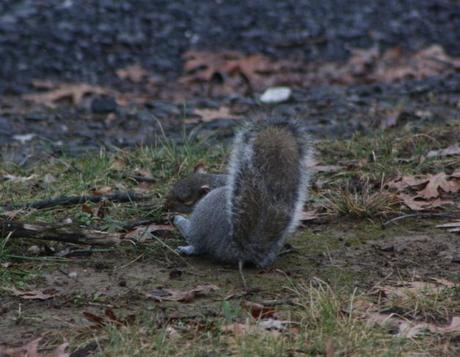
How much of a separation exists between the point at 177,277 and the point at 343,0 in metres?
8.39

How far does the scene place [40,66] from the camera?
32.5 feet

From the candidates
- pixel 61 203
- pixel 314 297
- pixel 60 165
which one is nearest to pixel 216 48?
pixel 60 165

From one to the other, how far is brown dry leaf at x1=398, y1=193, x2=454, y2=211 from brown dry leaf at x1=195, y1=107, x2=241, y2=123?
2831mm

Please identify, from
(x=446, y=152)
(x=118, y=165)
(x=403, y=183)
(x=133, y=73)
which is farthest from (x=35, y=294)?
(x=133, y=73)

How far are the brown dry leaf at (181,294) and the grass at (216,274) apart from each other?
0.13 feet

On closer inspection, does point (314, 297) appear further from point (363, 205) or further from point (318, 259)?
point (363, 205)

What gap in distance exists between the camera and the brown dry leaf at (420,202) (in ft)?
17.5

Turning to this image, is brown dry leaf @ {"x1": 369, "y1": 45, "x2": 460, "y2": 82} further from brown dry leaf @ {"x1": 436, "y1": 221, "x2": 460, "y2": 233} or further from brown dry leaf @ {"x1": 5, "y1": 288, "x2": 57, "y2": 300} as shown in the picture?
brown dry leaf @ {"x1": 5, "y1": 288, "x2": 57, "y2": 300}

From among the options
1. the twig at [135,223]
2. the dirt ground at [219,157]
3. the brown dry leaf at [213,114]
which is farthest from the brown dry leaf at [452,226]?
the brown dry leaf at [213,114]

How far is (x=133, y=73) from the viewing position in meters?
9.94

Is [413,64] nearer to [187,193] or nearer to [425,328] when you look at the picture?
[187,193]

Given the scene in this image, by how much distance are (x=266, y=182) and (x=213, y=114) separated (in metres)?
3.89

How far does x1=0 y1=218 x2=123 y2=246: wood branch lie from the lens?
185 inches

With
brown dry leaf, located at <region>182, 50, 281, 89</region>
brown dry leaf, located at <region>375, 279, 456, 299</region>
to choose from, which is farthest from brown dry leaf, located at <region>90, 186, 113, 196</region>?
brown dry leaf, located at <region>182, 50, 281, 89</region>
